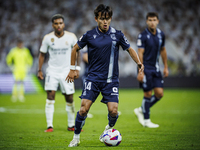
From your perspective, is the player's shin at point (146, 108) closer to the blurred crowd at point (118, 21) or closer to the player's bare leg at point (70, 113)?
the player's bare leg at point (70, 113)

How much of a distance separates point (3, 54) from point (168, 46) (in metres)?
11.7

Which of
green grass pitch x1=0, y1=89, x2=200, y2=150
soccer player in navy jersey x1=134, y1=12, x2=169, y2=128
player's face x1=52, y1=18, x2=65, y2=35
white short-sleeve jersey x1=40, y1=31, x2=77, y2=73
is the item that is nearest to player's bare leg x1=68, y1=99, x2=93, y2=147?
green grass pitch x1=0, y1=89, x2=200, y2=150

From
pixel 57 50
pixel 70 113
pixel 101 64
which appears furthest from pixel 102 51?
pixel 70 113

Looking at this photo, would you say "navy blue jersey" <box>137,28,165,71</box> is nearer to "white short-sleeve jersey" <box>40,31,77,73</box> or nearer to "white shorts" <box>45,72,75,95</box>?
"white short-sleeve jersey" <box>40,31,77,73</box>

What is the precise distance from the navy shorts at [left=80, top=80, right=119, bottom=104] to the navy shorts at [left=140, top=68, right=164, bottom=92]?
222 cm

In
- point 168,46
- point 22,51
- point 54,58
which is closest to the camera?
point 54,58

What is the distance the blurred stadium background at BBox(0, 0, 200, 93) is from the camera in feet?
75.2

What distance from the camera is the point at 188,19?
25359 mm

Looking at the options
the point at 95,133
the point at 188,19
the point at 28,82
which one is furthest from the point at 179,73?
the point at 95,133

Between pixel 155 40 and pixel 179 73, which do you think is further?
pixel 179 73

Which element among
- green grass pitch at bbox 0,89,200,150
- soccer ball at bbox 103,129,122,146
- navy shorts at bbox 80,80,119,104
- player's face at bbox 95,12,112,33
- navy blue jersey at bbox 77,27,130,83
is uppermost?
player's face at bbox 95,12,112,33

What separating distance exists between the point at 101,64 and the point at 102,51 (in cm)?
21

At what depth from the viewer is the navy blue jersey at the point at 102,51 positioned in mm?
5270

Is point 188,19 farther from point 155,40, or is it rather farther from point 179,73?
point 155,40
